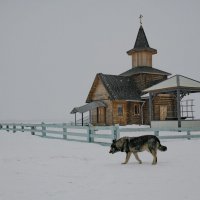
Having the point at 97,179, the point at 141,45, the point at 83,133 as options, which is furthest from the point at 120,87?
the point at 97,179

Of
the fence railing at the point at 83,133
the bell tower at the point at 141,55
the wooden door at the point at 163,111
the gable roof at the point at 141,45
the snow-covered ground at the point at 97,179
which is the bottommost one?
the snow-covered ground at the point at 97,179

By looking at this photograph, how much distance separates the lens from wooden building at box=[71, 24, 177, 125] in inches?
1259

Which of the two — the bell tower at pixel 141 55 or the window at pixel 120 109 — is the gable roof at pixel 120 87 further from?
the bell tower at pixel 141 55

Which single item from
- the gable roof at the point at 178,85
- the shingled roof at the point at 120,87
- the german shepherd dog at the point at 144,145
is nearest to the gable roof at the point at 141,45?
the shingled roof at the point at 120,87

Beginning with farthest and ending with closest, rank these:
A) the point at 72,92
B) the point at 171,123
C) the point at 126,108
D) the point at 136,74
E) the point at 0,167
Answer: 1. the point at 72,92
2. the point at 136,74
3. the point at 126,108
4. the point at 171,123
5. the point at 0,167

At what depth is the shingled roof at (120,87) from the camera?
31656 millimetres

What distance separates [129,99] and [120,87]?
2257mm

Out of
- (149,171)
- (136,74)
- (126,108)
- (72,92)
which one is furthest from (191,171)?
(72,92)

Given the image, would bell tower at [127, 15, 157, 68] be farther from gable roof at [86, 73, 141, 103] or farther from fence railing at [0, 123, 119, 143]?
fence railing at [0, 123, 119, 143]

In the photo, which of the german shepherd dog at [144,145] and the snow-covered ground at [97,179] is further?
the german shepherd dog at [144,145]

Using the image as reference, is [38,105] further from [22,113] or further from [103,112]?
[103,112]

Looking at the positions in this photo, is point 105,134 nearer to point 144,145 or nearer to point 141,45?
point 144,145

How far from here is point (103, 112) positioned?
3294 cm

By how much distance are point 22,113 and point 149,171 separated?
196 meters
